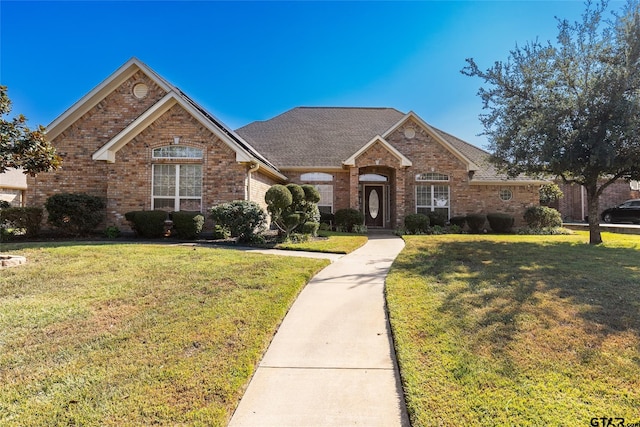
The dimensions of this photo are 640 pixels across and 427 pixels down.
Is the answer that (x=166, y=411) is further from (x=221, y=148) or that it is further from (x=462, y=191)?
(x=462, y=191)

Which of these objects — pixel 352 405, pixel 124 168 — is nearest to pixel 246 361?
pixel 352 405

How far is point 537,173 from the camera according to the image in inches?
481

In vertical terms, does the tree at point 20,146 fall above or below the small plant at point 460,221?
above

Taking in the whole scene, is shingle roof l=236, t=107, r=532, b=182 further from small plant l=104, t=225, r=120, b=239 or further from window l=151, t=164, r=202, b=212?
small plant l=104, t=225, r=120, b=239

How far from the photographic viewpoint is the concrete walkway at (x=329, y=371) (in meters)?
2.78

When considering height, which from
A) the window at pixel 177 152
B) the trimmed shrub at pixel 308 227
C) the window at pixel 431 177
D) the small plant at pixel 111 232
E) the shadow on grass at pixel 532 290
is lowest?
the shadow on grass at pixel 532 290

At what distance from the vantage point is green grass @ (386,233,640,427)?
279 centimetres

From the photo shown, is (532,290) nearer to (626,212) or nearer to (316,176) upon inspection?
(316,176)

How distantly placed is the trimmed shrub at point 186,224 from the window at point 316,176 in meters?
7.33

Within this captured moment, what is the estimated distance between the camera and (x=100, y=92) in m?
14.2

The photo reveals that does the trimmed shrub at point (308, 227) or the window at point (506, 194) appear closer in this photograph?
the trimmed shrub at point (308, 227)

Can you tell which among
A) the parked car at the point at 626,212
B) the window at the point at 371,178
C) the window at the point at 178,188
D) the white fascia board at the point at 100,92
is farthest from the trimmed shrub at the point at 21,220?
the parked car at the point at 626,212

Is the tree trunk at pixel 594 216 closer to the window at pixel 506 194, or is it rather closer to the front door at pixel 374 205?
the window at pixel 506 194

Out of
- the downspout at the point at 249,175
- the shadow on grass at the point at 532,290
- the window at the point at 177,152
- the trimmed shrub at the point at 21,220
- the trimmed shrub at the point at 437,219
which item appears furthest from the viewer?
the trimmed shrub at the point at 437,219
